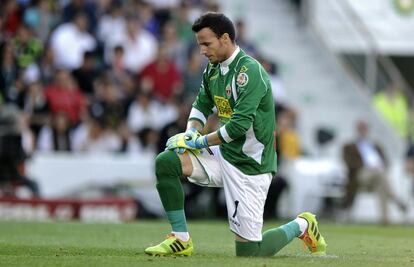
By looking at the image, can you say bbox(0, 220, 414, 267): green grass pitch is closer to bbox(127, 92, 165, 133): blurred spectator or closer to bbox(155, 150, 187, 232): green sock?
bbox(155, 150, 187, 232): green sock

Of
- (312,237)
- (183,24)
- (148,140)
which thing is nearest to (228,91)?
(312,237)

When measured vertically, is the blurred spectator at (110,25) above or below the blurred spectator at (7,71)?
above

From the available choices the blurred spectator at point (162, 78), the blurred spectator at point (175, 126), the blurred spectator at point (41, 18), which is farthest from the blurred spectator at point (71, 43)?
the blurred spectator at point (175, 126)

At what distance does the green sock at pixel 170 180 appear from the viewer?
372 inches

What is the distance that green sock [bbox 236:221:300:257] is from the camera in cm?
970

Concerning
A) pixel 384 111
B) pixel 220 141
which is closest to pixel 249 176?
pixel 220 141

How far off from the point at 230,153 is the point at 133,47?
44.9ft

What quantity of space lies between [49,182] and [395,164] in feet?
25.3

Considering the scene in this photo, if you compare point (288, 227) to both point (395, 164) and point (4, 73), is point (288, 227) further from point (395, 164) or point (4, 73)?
point (395, 164)

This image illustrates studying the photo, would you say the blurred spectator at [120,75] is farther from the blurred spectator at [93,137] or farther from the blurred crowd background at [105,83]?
the blurred spectator at [93,137]

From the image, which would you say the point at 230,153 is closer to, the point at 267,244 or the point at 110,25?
the point at 267,244

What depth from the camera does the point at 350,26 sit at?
26.4 metres

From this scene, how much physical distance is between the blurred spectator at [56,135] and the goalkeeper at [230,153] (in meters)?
11.1

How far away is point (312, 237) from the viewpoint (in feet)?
33.2
